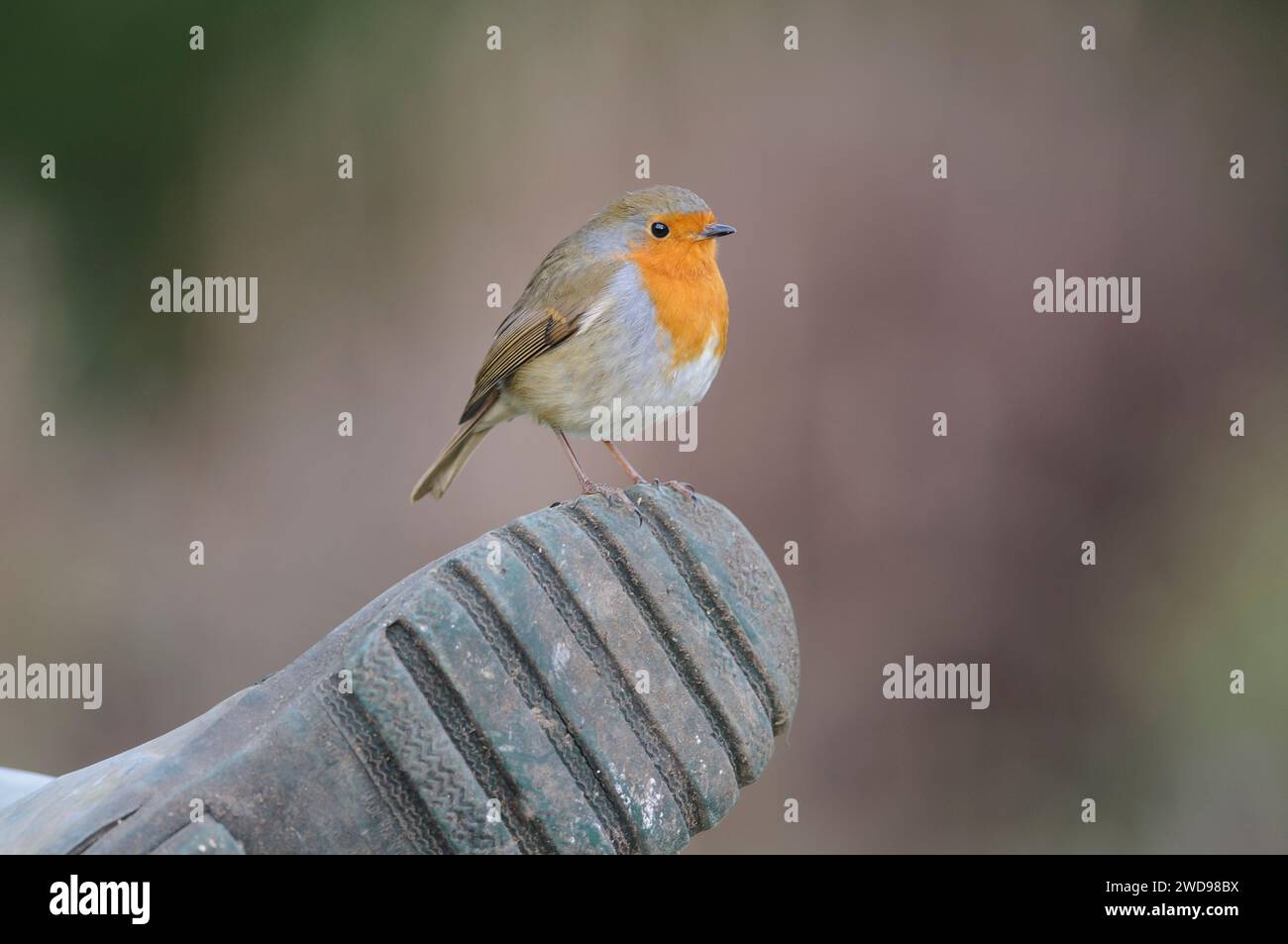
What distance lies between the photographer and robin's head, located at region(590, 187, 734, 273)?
9.34 feet

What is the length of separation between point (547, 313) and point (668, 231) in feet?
0.96

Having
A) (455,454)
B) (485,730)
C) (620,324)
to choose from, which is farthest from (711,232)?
(485,730)

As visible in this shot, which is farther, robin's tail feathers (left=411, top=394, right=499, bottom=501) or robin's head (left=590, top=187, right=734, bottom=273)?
robin's tail feathers (left=411, top=394, right=499, bottom=501)

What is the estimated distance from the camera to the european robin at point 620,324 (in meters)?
2.76

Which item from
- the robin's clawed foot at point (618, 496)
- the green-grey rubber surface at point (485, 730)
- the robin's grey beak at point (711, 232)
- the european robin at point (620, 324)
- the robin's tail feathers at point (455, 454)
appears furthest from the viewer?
the robin's tail feathers at point (455, 454)

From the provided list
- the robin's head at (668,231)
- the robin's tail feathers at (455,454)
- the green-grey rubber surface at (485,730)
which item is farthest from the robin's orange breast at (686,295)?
the green-grey rubber surface at (485,730)

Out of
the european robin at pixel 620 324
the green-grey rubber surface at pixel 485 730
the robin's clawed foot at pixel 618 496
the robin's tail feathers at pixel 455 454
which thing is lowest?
the green-grey rubber surface at pixel 485 730

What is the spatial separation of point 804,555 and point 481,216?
1.64 meters

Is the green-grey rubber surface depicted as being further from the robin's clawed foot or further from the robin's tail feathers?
the robin's tail feathers

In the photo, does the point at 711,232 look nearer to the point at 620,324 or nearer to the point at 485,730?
the point at 620,324

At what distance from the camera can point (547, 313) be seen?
9.51 feet

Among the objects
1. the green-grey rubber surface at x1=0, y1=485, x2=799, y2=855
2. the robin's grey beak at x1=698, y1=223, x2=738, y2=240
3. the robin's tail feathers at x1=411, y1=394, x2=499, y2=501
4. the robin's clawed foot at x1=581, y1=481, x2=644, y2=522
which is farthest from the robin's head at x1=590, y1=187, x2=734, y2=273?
the green-grey rubber surface at x1=0, y1=485, x2=799, y2=855

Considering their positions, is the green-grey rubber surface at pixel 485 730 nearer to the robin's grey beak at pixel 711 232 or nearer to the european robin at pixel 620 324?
the european robin at pixel 620 324
